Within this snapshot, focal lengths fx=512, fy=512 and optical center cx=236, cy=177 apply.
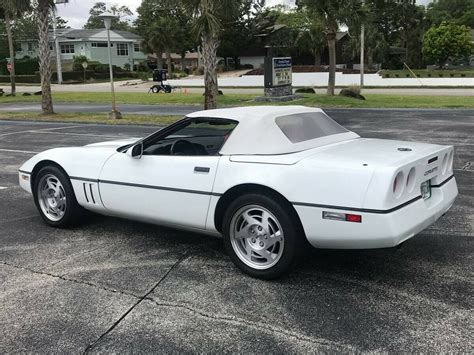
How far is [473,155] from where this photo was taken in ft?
33.1

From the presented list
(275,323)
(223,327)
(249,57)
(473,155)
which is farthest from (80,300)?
(249,57)

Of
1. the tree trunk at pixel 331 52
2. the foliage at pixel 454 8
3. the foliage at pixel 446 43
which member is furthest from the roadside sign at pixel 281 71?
the foliage at pixel 454 8

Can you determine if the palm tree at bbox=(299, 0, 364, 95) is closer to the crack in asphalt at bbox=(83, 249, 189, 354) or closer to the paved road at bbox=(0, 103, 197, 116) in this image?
the paved road at bbox=(0, 103, 197, 116)

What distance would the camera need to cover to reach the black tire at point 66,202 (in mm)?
5410

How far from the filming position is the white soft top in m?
4.33

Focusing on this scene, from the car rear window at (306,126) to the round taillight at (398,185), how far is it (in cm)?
108

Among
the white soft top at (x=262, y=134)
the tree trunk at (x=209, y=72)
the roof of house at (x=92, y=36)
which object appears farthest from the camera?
the roof of house at (x=92, y=36)

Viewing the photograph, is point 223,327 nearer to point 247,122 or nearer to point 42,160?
point 247,122

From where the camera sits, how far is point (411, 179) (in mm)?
3863

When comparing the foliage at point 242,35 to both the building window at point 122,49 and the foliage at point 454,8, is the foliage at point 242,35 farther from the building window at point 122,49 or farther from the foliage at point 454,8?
the foliage at point 454,8

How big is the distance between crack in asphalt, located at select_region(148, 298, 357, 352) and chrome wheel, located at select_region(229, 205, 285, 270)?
26.4 inches

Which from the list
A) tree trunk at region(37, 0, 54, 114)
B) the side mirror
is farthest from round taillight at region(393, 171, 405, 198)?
tree trunk at region(37, 0, 54, 114)

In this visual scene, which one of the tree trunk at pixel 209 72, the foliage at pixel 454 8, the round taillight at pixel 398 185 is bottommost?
the round taillight at pixel 398 185

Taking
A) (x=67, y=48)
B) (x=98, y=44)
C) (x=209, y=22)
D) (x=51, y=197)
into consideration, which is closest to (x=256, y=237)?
(x=51, y=197)
